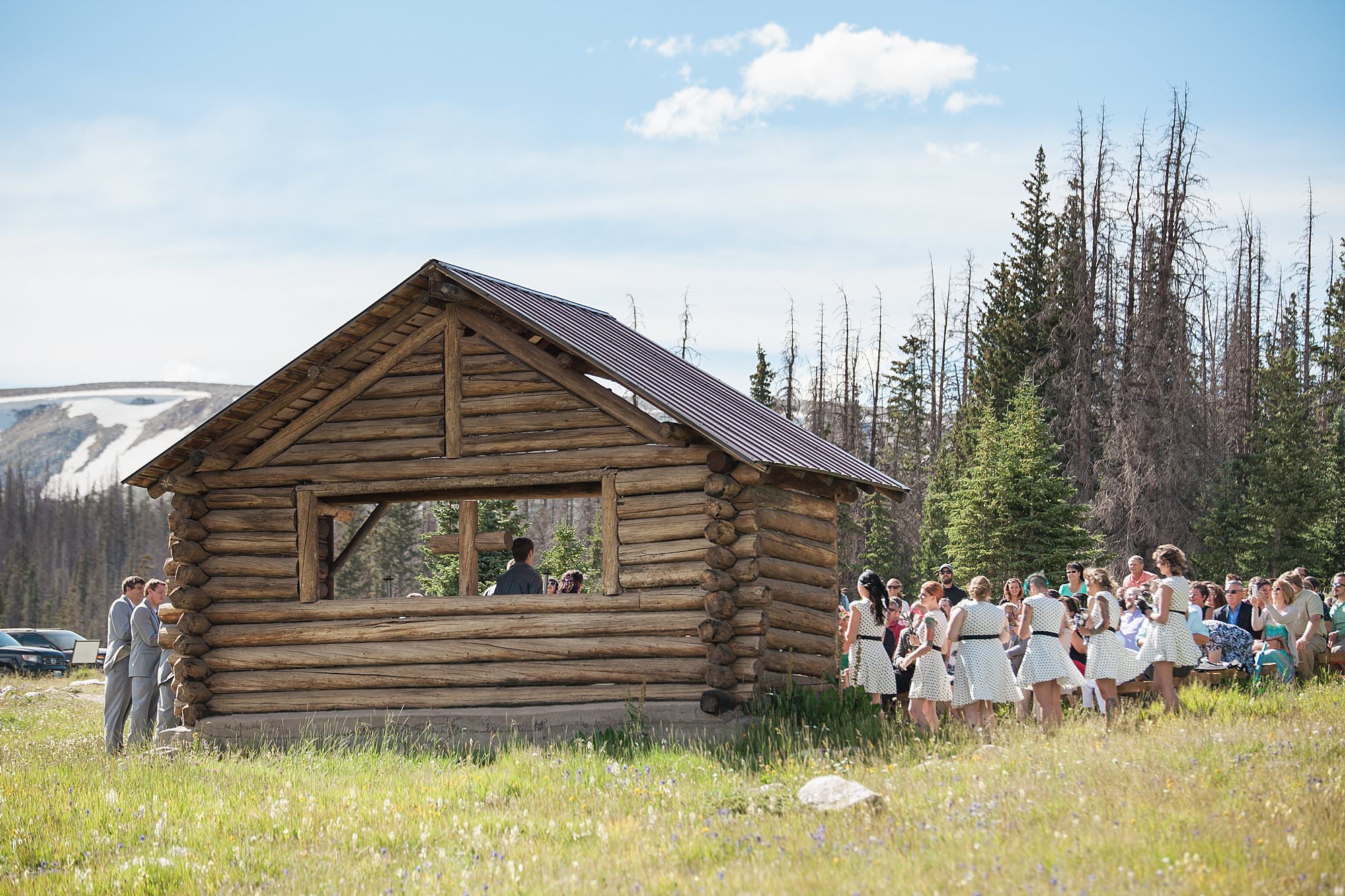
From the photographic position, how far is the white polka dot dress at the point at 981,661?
1138 cm

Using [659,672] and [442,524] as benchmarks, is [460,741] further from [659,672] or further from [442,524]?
[442,524]

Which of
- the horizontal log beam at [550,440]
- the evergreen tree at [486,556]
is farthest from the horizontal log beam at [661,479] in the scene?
the evergreen tree at [486,556]

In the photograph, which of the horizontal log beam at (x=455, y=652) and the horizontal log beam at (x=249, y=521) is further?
the horizontal log beam at (x=249, y=521)

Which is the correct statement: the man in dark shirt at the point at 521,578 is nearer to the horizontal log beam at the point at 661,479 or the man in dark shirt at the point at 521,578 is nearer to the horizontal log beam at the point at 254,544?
the horizontal log beam at the point at 661,479

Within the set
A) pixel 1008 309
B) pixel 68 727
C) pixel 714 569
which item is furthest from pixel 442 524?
pixel 1008 309

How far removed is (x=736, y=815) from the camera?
26.8 ft

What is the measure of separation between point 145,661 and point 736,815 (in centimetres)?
897

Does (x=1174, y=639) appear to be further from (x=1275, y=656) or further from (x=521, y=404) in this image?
(x=521, y=404)

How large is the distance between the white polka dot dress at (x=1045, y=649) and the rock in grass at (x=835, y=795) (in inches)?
142

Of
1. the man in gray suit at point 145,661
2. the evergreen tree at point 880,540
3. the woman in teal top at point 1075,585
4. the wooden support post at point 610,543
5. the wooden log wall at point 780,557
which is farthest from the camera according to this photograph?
the evergreen tree at point 880,540

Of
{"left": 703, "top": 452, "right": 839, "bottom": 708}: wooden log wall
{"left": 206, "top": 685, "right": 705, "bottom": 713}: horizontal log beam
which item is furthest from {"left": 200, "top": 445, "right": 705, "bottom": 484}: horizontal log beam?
{"left": 206, "top": 685, "right": 705, "bottom": 713}: horizontal log beam

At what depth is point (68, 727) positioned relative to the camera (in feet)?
56.1

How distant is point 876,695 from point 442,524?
18250mm

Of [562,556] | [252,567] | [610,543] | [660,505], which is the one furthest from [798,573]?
[562,556]
